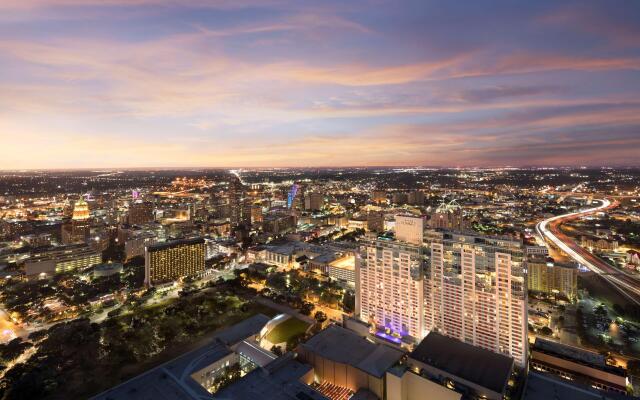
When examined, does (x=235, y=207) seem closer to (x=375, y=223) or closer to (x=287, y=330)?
(x=375, y=223)

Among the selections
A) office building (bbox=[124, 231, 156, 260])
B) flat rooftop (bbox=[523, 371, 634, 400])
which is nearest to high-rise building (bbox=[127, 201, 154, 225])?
office building (bbox=[124, 231, 156, 260])

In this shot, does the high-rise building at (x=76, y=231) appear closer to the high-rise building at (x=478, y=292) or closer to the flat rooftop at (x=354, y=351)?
the flat rooftop at (x=354, y=351)

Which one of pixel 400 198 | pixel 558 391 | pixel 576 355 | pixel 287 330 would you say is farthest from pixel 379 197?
pixel 558 391

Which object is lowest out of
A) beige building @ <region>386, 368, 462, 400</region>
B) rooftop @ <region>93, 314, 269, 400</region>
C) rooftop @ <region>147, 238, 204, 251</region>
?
beige building @ <region>386, 368, 462, 400</region>

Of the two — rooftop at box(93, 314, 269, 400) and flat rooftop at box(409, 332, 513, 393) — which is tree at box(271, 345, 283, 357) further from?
flat rooftop at box(409, 332, 513, 393)

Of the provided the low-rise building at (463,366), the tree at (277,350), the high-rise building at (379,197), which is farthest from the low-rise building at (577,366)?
the high-rise building at (379,197)

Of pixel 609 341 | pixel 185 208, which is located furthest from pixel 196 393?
pixel 185 208

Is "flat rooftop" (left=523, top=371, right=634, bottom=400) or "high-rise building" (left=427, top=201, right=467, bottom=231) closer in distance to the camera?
"flat rooftop" (left=523, top=371, right=634, bottom=400)
